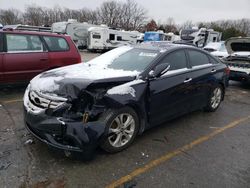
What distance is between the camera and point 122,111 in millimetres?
3010

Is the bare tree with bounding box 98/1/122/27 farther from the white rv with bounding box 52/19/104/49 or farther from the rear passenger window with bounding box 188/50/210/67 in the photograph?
the rear passenger window with bounding box 188/50/210/67

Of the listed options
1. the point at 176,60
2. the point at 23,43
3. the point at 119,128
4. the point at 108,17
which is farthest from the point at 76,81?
the point at 108,17

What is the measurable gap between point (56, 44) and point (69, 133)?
13.5 ft

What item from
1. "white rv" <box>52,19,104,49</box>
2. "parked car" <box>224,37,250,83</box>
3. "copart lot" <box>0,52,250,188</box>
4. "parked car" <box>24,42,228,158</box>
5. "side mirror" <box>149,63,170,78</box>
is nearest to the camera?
"copart lot" <box>0,52,250,188</box>

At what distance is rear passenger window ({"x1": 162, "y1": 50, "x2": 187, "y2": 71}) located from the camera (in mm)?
3830

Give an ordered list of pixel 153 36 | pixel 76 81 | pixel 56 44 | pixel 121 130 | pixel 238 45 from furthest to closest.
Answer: pixel 153 36 → pixel 238 45 → pixel 56 44 → pixel 121 130 → pixel 76 81

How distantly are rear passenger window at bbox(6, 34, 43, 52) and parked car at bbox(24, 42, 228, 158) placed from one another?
2.29 m

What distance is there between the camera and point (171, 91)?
3699 millimetres

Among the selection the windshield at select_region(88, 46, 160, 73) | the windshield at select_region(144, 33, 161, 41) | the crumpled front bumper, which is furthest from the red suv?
the windshield at select_region(144, 33, 161, 41)

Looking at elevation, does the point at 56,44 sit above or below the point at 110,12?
below

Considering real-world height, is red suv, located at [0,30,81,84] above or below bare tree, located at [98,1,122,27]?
below

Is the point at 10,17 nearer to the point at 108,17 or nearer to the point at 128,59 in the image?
the point at 108,17

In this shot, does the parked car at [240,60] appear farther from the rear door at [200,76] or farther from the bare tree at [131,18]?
the bare tree at [131,18]

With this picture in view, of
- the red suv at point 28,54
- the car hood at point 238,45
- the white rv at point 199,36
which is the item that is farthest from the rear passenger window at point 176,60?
the white rv at point 199,36
